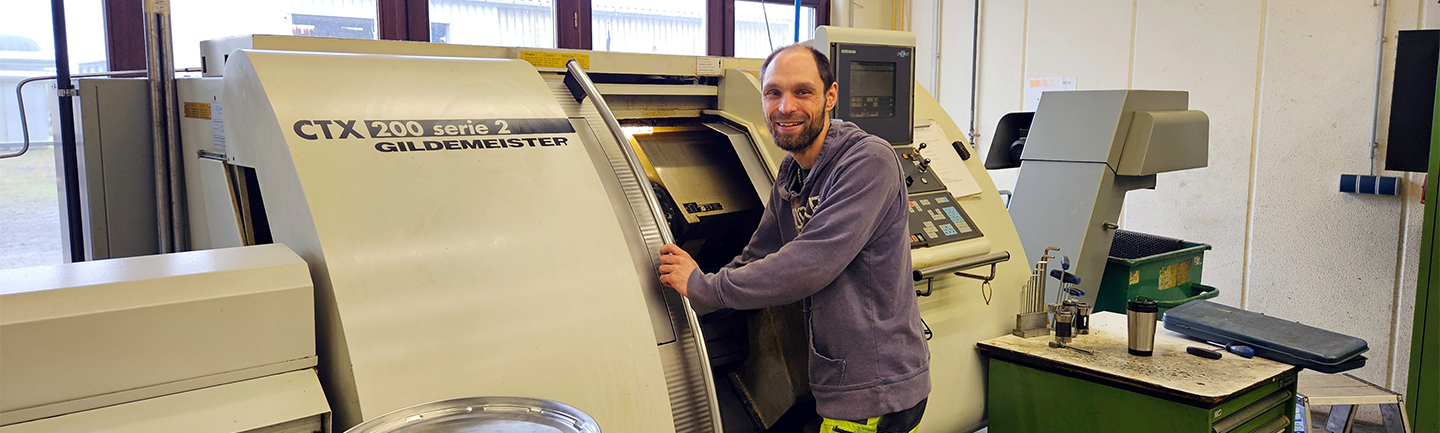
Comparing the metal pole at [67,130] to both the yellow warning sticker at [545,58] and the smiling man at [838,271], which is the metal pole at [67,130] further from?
the smiling man at [838,271]

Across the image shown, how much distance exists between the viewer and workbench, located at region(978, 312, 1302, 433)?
2.08 meters

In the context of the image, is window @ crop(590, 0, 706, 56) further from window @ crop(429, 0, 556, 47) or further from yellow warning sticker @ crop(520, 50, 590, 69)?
yellow warning sticker @ crop(520, 50, 590, 69)

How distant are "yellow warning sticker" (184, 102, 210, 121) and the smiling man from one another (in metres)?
1.04

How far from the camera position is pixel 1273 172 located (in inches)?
157

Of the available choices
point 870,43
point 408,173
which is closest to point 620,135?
point 408,173

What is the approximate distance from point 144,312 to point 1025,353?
6.63 feet

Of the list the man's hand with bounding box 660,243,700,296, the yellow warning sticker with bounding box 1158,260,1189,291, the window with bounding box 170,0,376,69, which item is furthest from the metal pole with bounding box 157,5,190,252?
the yellow warning sticker with bounding box 1158,260,1189,291

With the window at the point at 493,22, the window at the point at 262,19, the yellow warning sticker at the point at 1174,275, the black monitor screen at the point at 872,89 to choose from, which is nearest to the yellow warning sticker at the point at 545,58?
the black monitor screen at the point at 872,89

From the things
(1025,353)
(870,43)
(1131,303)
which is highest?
(870,43)

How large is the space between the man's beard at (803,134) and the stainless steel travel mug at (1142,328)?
41.8 inches

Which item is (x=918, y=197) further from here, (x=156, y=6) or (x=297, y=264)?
(x=156, y=6)

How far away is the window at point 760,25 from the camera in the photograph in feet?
18.4

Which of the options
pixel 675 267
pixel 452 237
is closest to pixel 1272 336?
pixel 675 267

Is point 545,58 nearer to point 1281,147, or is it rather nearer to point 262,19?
point 262,19
